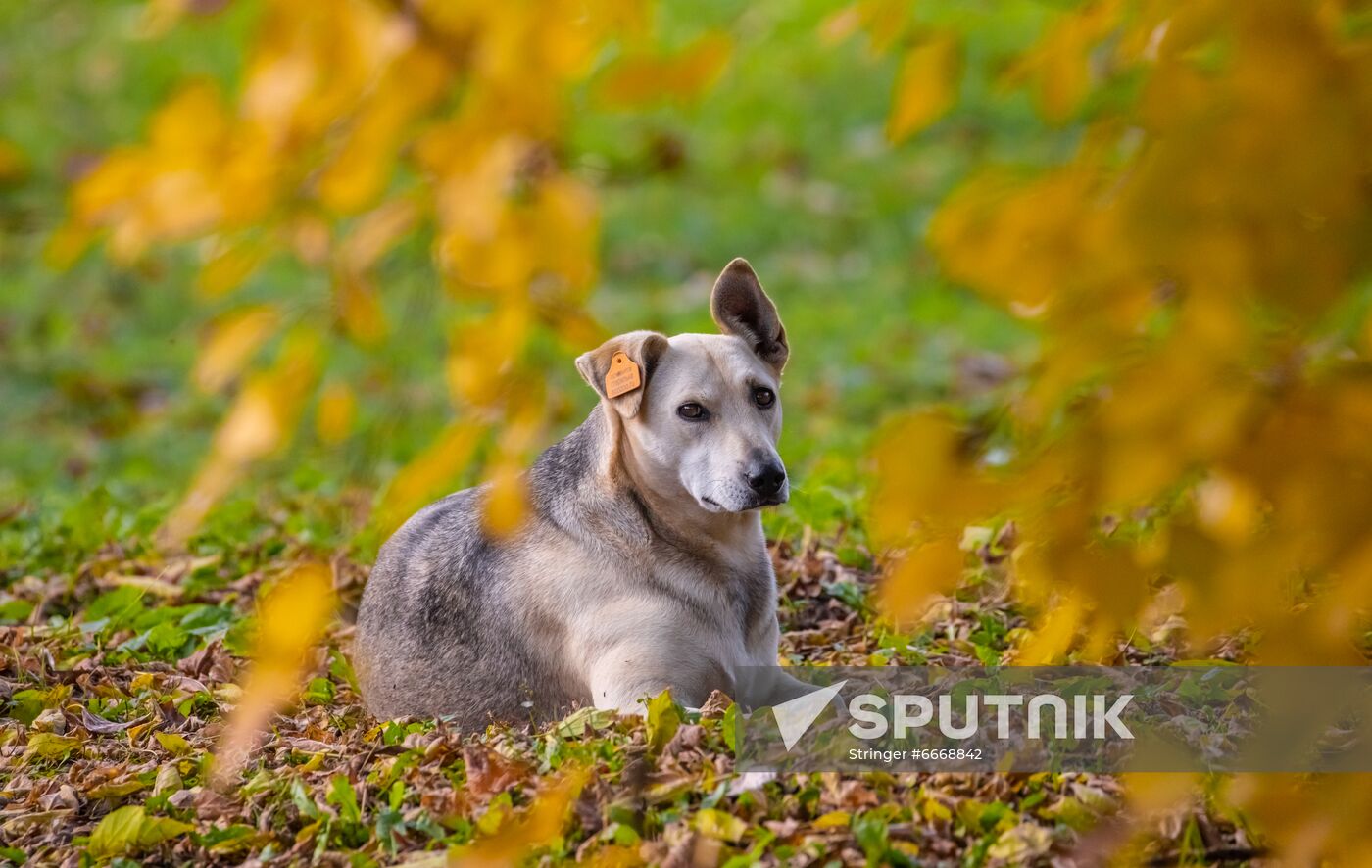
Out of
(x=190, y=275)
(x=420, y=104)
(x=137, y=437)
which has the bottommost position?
(x=137, y=437)

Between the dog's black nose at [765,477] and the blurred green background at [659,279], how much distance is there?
209 cm

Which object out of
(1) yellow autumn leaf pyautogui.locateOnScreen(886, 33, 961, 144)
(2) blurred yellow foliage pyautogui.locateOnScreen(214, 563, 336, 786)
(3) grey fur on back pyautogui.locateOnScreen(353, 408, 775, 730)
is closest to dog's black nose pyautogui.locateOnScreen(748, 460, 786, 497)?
(3) grey fur on back pyautogui.locateOnScreen(353, 408, 775, 730)

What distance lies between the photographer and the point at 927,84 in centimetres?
273

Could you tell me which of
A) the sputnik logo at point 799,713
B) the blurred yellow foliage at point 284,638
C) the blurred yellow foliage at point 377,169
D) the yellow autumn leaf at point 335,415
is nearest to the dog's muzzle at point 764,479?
Answer: the sputnik logo at point 799,713

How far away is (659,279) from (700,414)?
10.1 meters

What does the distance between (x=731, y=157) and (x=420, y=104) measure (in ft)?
49.0

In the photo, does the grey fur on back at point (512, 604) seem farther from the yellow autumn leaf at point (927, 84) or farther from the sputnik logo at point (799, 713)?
the yellow autumn leaf at point (927, 84)

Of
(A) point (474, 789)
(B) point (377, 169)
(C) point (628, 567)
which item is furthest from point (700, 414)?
(B) point (377, 169)

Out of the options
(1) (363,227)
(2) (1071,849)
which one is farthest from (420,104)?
(2) (1071,849)

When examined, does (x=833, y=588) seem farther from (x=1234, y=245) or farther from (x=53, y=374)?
(x=53, y=374)

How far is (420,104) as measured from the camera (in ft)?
7.32

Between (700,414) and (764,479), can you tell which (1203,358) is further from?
(700,414)

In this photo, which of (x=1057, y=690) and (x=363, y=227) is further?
(x=1057, y=690)

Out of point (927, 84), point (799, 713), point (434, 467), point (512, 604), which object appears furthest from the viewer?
point (512, 604)
